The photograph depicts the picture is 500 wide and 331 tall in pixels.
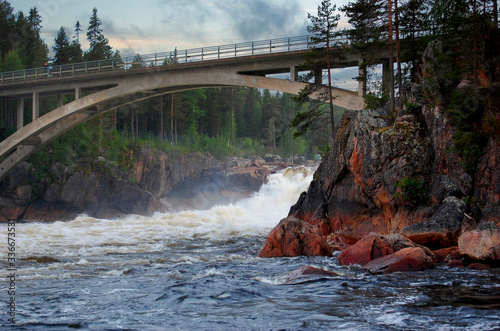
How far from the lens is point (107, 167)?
39375mm

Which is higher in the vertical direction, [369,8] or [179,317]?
[369,8]

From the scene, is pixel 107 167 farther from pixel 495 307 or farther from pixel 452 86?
pixel 495 307

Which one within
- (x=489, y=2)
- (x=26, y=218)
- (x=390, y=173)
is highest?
(x=489, y=2)

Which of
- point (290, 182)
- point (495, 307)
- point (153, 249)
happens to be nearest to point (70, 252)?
point (153, 249)

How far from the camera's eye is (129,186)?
130 ft

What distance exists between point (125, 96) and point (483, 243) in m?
26.8

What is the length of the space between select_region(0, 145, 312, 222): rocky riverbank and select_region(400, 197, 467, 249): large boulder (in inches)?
1105

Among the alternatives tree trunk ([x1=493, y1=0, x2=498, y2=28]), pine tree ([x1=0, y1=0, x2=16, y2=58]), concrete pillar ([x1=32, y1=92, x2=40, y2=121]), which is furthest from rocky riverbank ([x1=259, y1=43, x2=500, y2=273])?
pine tree ([x1=0, y1=0, x2=16, y2=58])

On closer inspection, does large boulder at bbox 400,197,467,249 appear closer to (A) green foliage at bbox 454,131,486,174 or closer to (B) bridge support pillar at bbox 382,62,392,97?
(A) green foliage at bbox 454,131,486,174

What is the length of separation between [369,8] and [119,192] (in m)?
25.9

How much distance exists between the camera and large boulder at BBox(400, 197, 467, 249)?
1530 centimetres

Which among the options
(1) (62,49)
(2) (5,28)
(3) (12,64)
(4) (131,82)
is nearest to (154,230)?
(4) (131,82)

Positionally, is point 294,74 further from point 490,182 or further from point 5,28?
point 5,28

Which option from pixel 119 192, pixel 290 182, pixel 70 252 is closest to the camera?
pixel 70 252
